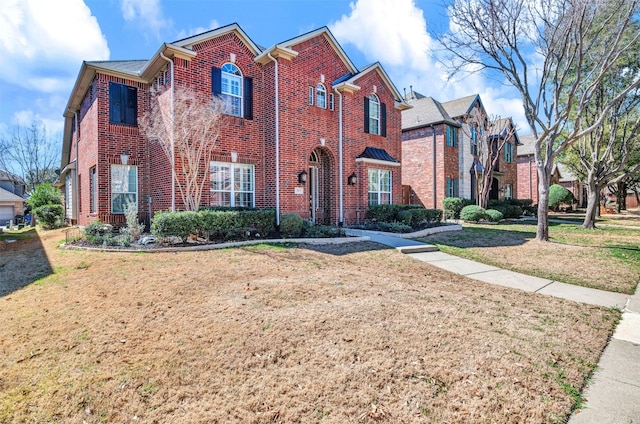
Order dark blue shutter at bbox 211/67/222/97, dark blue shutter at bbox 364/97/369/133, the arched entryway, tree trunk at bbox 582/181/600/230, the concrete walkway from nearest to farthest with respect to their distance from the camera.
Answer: the concrete walkway < dark blue shutter at bbox 211/67/222/97 < the arched entryway < dark blue shutter at bbox 364/97/369/133 < tree trunk at bbox 582/181/600/230

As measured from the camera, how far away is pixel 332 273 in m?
6.72

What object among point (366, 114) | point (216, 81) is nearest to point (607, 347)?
point (216, 81)

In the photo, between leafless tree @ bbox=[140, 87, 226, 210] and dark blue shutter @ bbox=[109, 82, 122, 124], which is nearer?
leafless tree @ bbox=[140, 87, 226, 210]

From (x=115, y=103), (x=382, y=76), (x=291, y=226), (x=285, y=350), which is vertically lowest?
(x=285, y=350)

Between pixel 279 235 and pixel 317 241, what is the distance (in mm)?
1474

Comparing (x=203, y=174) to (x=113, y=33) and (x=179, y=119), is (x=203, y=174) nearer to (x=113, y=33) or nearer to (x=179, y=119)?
(x=179, y=119)

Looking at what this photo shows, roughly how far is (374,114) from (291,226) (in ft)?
Answer: 26.6

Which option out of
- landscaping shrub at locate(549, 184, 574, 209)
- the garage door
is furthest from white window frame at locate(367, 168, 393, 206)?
the garage door

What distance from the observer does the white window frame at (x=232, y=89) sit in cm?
1192

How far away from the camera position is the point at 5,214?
88.5 ft

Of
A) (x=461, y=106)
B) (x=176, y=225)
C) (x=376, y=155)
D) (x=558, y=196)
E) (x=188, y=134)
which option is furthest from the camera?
(x=558, y=196)

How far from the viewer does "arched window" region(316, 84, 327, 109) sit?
45.3 feet

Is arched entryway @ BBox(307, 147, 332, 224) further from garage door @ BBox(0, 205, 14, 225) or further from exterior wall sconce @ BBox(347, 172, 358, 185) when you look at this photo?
garage door @ BBox(0, 205, 14, 225)

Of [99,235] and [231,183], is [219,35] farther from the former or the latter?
[99,235]
